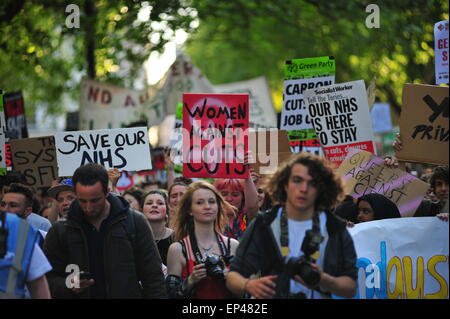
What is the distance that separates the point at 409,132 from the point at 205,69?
930 inches

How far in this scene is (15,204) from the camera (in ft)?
23.5

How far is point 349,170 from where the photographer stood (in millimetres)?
8102

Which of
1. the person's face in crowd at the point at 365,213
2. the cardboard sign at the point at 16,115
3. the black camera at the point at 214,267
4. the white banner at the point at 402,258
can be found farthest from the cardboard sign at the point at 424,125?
the cardboard sign at the point at 16,115

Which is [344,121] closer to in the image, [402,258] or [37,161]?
[402,258]

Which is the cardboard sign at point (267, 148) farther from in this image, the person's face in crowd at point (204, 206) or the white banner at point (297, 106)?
the person's face in crowd at point (204, 206)

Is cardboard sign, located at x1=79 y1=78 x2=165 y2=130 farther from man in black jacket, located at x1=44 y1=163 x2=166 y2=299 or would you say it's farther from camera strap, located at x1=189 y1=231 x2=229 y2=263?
man in black jacket, located at x1=44 y1=163 x2=166 y2=299

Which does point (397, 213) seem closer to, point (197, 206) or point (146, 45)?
point (197, 206)

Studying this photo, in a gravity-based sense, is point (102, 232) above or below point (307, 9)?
below

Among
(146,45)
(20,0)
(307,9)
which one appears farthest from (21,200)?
(307,9)

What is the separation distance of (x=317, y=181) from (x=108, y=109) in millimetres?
10552

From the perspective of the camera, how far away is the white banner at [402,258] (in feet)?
21.6

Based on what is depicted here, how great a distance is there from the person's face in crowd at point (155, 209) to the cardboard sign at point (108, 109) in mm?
6650

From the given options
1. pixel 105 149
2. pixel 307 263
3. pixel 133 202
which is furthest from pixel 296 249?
pixel 133 202

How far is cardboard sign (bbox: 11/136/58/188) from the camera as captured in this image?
9234 mm
